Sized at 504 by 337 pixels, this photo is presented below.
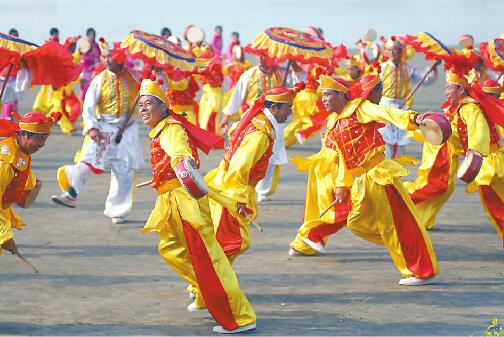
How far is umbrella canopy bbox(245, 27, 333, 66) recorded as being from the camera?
1181cm

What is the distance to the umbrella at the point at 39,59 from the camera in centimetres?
842

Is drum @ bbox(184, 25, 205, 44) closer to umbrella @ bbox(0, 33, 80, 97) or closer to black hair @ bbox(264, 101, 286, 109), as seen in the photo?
umbrella @ bbox(0, 33, 80, 97)

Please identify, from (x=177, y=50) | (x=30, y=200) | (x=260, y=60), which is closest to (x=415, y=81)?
(x=260, y=60)

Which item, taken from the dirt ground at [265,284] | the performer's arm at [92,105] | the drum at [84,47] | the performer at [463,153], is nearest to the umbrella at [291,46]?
the dirt ground at [265,284]

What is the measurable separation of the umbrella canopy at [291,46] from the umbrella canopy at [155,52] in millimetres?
1434

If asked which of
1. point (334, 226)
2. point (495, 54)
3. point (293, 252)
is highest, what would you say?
point (495, 54)

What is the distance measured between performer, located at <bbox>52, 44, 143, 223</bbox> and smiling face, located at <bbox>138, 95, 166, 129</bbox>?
352 centimetres

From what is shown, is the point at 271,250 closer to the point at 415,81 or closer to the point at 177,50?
the point at 177,50

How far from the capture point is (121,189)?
10852 millimetres

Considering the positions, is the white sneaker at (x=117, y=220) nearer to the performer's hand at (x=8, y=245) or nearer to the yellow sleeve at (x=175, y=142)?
the performer's hand at (x=8, y=245)

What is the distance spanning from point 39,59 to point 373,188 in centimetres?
282

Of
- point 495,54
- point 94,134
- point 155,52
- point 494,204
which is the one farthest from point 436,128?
point 495,54

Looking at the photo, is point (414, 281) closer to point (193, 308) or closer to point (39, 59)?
point (193, 308)

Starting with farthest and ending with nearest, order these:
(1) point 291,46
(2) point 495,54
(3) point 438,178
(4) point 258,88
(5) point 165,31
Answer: (5) point 165,31 → (4) point 258,88 → (1) point 291,46 → (2) point 495,54 → (3) point 438,178
